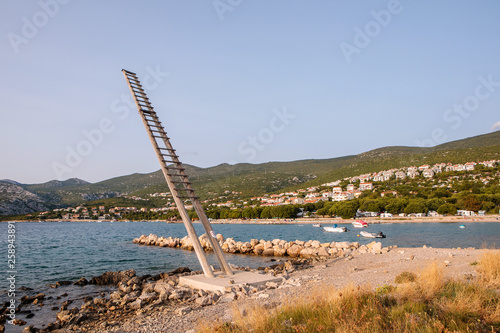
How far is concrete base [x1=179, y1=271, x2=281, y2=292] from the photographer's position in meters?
10.2

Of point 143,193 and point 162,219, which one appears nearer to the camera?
point 162,219

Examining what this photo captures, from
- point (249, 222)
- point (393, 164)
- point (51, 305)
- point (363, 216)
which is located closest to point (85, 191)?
point (249, 222)

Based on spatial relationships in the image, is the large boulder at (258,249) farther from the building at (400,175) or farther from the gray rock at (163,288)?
the building at (400,175)

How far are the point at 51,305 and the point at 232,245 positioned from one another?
52.7 feet

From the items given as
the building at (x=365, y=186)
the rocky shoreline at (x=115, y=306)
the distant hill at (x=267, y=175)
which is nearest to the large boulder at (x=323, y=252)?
the rocky shoreline at (x=115, y=306)

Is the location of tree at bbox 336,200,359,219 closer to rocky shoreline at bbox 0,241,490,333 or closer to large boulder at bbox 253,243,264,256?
large boulder at bbox 253,243,264,256

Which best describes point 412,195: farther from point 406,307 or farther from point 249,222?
point 406,307

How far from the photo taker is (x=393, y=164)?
12288 cm

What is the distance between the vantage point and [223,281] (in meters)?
10.6

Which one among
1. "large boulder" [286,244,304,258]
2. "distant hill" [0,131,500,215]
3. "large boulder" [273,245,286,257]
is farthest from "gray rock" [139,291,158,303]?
"distant hill" [0,131,500,215]

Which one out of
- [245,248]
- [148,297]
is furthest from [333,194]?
[148,297]

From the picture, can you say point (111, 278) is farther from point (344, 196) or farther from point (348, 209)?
point (344, 196)

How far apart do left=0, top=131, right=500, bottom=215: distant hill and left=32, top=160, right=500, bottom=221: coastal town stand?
5.96 metres

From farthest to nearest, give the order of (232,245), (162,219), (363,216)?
(162,219) → (363,216) → (232,245)
